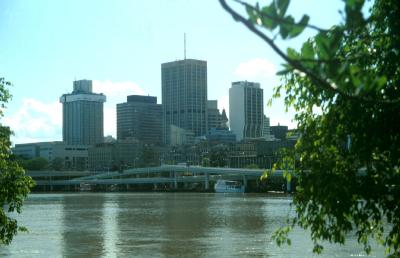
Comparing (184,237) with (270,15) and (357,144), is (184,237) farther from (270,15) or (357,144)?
(270,15)

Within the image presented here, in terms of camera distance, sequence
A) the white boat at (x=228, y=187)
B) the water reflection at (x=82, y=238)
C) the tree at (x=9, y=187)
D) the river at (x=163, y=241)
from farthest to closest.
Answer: the white boat at (x=228, y=187) → the water reflection at (x=82, y=238) → the river at (x=163, y=241) → the tree at (x=9, y=187)

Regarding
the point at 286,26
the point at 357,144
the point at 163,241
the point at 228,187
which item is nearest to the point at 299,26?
the point at 286,26

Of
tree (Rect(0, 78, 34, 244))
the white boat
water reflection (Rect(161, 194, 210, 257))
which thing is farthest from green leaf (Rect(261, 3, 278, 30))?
the white boat

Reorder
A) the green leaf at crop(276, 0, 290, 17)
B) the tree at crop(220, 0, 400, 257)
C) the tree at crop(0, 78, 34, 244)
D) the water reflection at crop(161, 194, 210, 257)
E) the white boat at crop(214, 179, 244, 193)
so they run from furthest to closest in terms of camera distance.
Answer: the white boat at crop(214, 179, 244, 193) → the water reflection at crop(161, 194, 210, 257) → the tree at crop(0, 78, 34, 244) → the tree at crop(220, 0, 400, 257) → the green leaf at crop(276, 0, 290, 17)

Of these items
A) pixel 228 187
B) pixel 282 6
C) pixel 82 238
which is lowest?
pixel 228 187

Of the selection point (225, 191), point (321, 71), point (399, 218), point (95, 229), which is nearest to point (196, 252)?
point (95, 229)

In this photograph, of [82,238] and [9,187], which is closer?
[9,187]

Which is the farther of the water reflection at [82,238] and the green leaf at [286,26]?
the water reflection at [82,238]

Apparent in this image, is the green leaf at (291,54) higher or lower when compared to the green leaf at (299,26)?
lower

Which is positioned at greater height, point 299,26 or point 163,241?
point 299,26

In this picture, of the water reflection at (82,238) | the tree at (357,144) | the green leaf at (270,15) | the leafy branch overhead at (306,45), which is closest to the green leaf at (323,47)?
the leafy branch overhead at (306,45)

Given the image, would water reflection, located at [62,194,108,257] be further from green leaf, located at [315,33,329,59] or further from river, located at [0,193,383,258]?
green leaf, located at [315,33,329,59]

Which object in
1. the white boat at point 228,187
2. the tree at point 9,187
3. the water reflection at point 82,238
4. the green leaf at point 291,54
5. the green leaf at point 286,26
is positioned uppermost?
the green leaf at point 286,26

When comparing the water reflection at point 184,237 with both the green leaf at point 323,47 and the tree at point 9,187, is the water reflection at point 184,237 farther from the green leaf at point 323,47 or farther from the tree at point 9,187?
the green leaf at point 323,47
